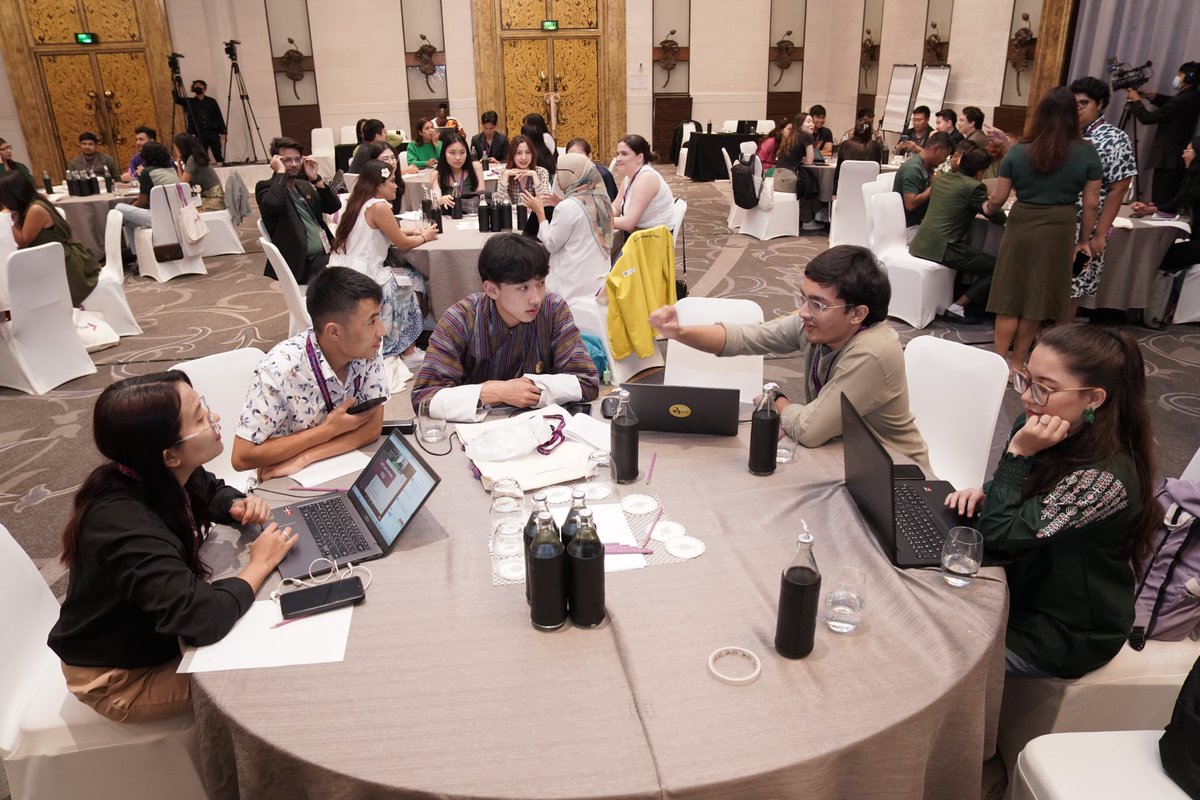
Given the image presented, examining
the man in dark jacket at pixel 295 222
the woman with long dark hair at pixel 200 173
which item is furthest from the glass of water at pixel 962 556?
the woman with long dark hair at pixel 200 173

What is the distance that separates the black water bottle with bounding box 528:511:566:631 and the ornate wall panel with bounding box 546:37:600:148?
13.3 m

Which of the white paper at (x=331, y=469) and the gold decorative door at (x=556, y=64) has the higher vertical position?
the gold decorative door at (x=556, y=64)

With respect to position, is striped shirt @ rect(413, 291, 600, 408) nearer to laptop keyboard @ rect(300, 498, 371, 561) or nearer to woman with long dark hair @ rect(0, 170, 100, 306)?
laptop keyboard @ rect(300, 498, 371, 561)

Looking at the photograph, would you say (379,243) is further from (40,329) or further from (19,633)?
(19,633)

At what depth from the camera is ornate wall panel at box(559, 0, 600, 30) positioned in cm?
1348

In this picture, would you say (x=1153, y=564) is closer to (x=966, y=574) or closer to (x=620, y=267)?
(x=966, y=574)

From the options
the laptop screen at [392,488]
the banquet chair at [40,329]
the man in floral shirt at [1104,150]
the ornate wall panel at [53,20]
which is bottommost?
the banquet chair at [40,329]

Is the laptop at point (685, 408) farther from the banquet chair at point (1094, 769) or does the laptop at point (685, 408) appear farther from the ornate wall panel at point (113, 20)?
the ornate wall panel at point (113, 20)

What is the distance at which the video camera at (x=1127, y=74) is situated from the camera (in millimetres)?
7309

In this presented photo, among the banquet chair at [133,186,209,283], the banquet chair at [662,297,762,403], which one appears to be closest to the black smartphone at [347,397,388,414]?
the banquet chair at [662,297,762,403]

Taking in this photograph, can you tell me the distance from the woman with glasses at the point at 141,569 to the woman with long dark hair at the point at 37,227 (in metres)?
4.56

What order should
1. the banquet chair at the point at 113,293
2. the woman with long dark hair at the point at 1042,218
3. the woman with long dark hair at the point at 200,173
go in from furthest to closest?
the woman with long dark hair at the point at 200,173 < the banquet chair at the point at 113,293 < the woman with long dark hair at the point at 1042,218

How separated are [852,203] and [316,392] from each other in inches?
236

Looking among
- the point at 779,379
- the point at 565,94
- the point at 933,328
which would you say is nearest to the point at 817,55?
the point at 565,94
